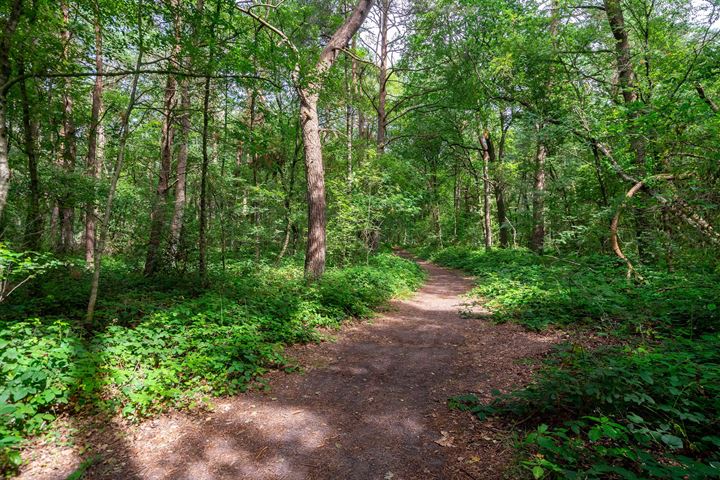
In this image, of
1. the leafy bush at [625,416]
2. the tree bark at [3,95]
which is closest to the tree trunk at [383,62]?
the tree bark at [3,95]

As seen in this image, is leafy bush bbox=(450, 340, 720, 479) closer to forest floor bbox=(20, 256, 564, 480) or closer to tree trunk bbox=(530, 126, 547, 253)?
forest floor bbox=(20, 256, 564, 480)

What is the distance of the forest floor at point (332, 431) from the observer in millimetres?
2777

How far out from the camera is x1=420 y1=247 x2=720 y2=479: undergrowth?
2256mm

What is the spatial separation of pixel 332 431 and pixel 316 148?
280 inches

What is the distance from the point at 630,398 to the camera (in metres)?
2.58

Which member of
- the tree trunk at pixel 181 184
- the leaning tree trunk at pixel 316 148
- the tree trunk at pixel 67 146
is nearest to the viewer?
the tree trunk at pixel 67 146

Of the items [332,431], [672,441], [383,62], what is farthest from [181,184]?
[672,441]

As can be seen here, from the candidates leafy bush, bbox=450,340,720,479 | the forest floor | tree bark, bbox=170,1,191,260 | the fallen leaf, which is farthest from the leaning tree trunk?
the fallen leaf

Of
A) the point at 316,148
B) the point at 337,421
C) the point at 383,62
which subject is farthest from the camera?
the point at 383,62

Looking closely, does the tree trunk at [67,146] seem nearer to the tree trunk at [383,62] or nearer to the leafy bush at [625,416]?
the leafy bush at [625,416]

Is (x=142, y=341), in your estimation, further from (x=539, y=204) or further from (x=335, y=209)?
(x=539, y=204)

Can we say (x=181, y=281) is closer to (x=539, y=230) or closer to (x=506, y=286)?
(x=506, y=286)

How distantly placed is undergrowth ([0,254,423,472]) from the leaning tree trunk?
1.07m

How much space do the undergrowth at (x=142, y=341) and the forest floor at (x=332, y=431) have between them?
27cm
